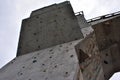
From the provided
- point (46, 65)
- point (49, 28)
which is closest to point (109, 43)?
point (49, 28)

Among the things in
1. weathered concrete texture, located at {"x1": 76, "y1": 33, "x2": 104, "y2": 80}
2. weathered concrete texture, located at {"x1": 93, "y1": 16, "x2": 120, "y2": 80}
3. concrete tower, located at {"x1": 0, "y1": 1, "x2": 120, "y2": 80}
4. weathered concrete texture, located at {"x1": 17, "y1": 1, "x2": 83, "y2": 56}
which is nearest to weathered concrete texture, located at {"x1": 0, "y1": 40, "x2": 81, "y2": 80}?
concrete tower, located at {"x1": 0, "y1": 1, "x2": 120, "y2": 80}

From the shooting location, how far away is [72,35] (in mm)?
5648

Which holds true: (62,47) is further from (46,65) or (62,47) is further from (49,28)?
(49,28)

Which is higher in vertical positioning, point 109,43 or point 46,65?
point 46,65

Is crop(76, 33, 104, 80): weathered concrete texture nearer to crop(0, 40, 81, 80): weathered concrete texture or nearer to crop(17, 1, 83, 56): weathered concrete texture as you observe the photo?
crop(0, 40, 81, 80): weathered concrete texture

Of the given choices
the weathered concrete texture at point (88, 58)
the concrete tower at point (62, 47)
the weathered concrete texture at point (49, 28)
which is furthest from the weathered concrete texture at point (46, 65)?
the weathered concrete texture at point (49, 28)

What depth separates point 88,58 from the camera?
203 inches

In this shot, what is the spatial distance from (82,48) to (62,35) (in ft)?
3.19

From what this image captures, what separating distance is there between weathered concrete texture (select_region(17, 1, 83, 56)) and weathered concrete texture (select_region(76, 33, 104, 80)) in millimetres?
315

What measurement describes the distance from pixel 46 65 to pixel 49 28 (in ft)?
6.02

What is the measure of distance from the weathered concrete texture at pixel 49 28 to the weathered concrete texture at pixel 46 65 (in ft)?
1.07

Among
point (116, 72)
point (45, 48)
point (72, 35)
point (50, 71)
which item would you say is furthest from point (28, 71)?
point (116, 72)

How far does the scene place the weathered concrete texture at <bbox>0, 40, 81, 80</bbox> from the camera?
13.2 ft

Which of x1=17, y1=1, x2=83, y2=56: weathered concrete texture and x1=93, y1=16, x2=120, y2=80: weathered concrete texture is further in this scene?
x1=93, y1=16, x2=120, y2=80: weathered concrete texture
